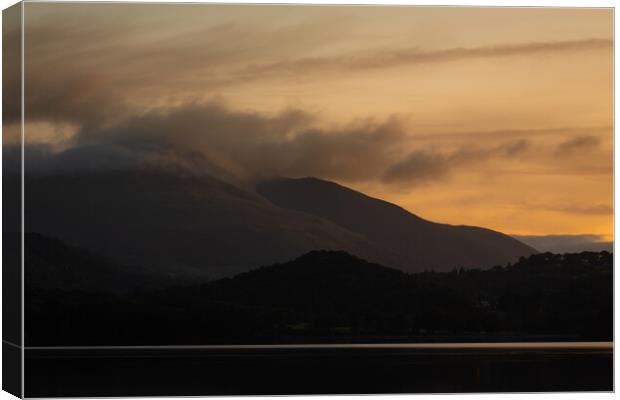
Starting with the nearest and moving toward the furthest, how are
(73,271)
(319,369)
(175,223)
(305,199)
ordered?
(73,271), (175,223), (305,199), (319,369)

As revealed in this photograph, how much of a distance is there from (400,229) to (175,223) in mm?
1824

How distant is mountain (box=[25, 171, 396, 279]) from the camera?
12.0 metres

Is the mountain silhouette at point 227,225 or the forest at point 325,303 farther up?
the mountain silhouette at point 227,225

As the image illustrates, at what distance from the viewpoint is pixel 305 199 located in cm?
1227

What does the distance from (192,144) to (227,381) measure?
76.2 inches

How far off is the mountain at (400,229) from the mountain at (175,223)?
0.09 metres

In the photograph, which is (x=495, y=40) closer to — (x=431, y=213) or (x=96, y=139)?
(x=431, y=213)

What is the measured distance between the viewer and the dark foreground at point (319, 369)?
12.0m

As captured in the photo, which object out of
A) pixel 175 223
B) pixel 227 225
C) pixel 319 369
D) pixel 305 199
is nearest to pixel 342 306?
pixel 319 369

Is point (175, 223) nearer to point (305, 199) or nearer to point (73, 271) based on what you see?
point (73, 271)

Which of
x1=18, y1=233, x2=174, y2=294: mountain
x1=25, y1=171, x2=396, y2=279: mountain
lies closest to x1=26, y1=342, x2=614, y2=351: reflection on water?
x1=18, y1=233, x2=174, y2=294: mountain

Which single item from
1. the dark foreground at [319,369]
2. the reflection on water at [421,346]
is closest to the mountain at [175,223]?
the reflection on water at [421,346]

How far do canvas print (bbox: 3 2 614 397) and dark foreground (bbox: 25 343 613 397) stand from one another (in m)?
0.02

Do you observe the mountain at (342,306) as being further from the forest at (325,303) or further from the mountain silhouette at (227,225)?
the mountain silhouette at (227,225)
